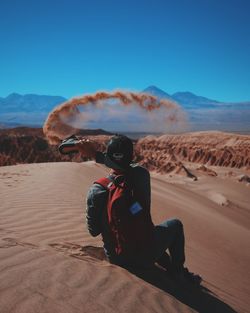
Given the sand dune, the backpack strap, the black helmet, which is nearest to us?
the black helmet

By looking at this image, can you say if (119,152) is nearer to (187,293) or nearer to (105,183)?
(105,183)

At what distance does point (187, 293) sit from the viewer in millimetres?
3518

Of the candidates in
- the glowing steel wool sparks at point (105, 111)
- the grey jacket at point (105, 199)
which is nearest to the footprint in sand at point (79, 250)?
the grey jacket at point (105, 199)

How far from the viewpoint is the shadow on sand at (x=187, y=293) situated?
334cm

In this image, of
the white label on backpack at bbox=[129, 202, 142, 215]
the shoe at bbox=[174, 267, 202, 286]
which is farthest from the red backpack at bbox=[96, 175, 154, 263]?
the shoe at bbox=[174, 267, 202, 286]

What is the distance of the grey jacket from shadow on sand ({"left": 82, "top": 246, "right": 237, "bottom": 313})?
353mm

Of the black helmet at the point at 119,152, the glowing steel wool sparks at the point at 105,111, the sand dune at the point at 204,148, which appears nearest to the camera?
the black helmet at the point at 119,152

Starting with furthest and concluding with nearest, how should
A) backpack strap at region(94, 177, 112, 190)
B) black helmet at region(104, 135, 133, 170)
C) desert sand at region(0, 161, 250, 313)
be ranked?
backpack strap at region(94, 177, 112, 190), black helmet at region(104, 135, 133, 170), desert sand at region(0, 161, 250, 313)

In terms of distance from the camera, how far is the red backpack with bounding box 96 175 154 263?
125 inches

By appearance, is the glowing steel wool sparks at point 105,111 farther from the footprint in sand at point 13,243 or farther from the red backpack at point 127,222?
the red backpack at point 127,222

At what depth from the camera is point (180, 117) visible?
926cm

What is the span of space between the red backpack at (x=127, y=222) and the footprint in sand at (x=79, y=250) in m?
0.50

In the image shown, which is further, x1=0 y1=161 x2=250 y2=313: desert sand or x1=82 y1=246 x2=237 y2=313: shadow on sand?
x1=82 y1=246 x2=237 y2=313: shadow on sand

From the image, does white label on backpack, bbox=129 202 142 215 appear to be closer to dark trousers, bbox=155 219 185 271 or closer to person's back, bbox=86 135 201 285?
person's back, bbox=86 135 201 285
